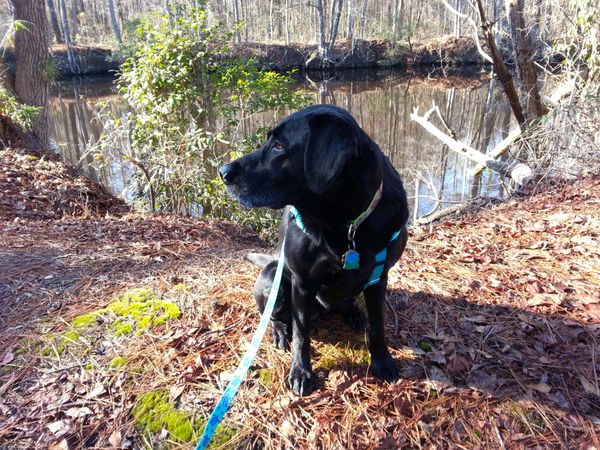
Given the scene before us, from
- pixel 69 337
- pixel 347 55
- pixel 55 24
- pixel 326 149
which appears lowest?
pixel 69 337

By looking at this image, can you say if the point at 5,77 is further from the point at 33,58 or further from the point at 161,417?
the point at 161,417

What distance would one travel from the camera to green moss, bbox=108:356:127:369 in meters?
2.25

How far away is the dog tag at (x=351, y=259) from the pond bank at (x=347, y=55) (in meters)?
33.0

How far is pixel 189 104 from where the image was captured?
24.6 ft

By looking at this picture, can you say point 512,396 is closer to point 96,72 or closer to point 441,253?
point 441,253

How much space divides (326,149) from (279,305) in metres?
1.05

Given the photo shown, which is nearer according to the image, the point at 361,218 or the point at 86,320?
the point at 361,218

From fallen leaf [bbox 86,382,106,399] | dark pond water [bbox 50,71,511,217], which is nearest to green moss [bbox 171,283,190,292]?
fallen leaf [bbox 86,382,106,399]

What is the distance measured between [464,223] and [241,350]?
12.6ft

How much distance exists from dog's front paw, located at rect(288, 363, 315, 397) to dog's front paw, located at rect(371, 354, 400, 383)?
36 centimetres

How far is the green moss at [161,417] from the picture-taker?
1.90 m

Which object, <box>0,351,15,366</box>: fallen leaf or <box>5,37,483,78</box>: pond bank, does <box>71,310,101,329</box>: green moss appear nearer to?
<box>0,351,15,366</box>: fallen leaf

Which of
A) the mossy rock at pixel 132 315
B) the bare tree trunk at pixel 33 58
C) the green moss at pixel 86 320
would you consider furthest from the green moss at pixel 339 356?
the bare tree trunk at pixel 33 58

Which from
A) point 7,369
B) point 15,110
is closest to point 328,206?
point 7,369
